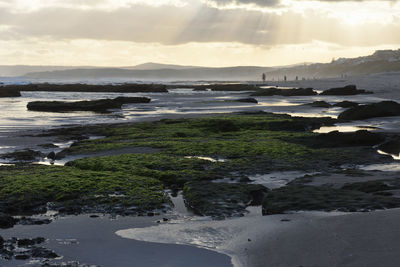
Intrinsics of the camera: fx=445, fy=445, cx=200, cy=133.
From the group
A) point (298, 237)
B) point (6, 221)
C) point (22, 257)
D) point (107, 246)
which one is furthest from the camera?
point (6, 221)

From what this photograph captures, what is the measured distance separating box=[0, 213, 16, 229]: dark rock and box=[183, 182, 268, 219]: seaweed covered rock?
3.66m

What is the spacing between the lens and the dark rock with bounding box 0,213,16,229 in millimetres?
8508

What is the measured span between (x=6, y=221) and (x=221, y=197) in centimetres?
450

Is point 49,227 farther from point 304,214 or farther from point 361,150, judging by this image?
point 361,150

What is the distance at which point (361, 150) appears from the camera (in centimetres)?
1623

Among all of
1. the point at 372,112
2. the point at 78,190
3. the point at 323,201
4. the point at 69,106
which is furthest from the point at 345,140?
the point at 69,106

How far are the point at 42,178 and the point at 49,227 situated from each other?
3.52 meters

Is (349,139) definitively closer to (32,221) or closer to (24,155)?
(24,155)

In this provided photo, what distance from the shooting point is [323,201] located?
9.24m

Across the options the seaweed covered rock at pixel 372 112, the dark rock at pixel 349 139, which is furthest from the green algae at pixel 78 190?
the seaweed covered rock at pixel 372 112

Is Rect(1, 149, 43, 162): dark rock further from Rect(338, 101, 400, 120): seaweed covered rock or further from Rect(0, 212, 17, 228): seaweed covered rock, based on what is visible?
Rect(338, 101, 400, 120): seaweed covered rock

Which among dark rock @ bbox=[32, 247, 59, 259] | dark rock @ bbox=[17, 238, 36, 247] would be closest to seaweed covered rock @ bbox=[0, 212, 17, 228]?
Result: dark rock @ bbox=[17, 238, 36, 247]

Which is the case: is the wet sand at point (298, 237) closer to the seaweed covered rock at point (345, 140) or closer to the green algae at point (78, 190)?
the green algae at point (78, 190)

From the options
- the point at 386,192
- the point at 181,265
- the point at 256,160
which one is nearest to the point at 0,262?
the point at 181,265
